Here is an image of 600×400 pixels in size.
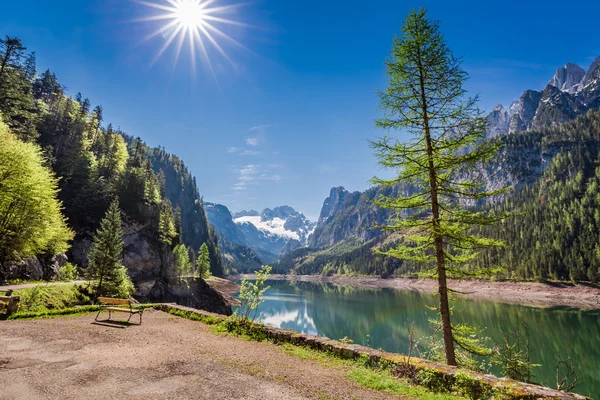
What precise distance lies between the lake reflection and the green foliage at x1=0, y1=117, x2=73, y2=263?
31.0 metres

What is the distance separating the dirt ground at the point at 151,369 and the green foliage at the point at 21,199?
16836 mm

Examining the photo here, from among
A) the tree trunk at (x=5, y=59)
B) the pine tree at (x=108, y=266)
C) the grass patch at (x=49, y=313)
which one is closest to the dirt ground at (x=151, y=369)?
the grass patch at (x=49, y=313)

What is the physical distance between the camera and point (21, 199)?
84.8 ft

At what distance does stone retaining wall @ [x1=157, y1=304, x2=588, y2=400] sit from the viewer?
24.7 feet

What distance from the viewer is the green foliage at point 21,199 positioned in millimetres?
24891

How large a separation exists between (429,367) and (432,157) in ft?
25.8

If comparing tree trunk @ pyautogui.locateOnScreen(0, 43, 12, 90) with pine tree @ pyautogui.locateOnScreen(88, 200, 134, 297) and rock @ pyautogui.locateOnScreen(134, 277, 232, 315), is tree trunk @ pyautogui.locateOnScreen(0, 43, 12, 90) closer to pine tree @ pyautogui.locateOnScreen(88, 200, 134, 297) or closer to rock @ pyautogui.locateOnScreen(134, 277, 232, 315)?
pine tree @ pyautogui.locateOnScreen(88, 200, 134, 297)

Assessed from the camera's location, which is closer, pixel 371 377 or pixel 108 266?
pixel 371 377

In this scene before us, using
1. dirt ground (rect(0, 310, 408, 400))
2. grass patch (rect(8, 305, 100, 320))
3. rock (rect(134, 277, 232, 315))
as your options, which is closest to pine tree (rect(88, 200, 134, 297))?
grass patch (rect(8, 305, 100, 320))

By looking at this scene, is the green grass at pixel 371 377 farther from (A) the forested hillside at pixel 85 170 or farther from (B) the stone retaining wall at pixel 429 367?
(A) the forested hillside at pixel 85 170

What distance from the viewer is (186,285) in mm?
74062

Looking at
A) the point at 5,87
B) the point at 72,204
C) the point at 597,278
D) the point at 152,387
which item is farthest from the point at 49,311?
the point at 597,278

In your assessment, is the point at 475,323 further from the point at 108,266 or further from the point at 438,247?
the point at 108,266

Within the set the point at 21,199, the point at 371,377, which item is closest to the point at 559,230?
the point at 371,377
